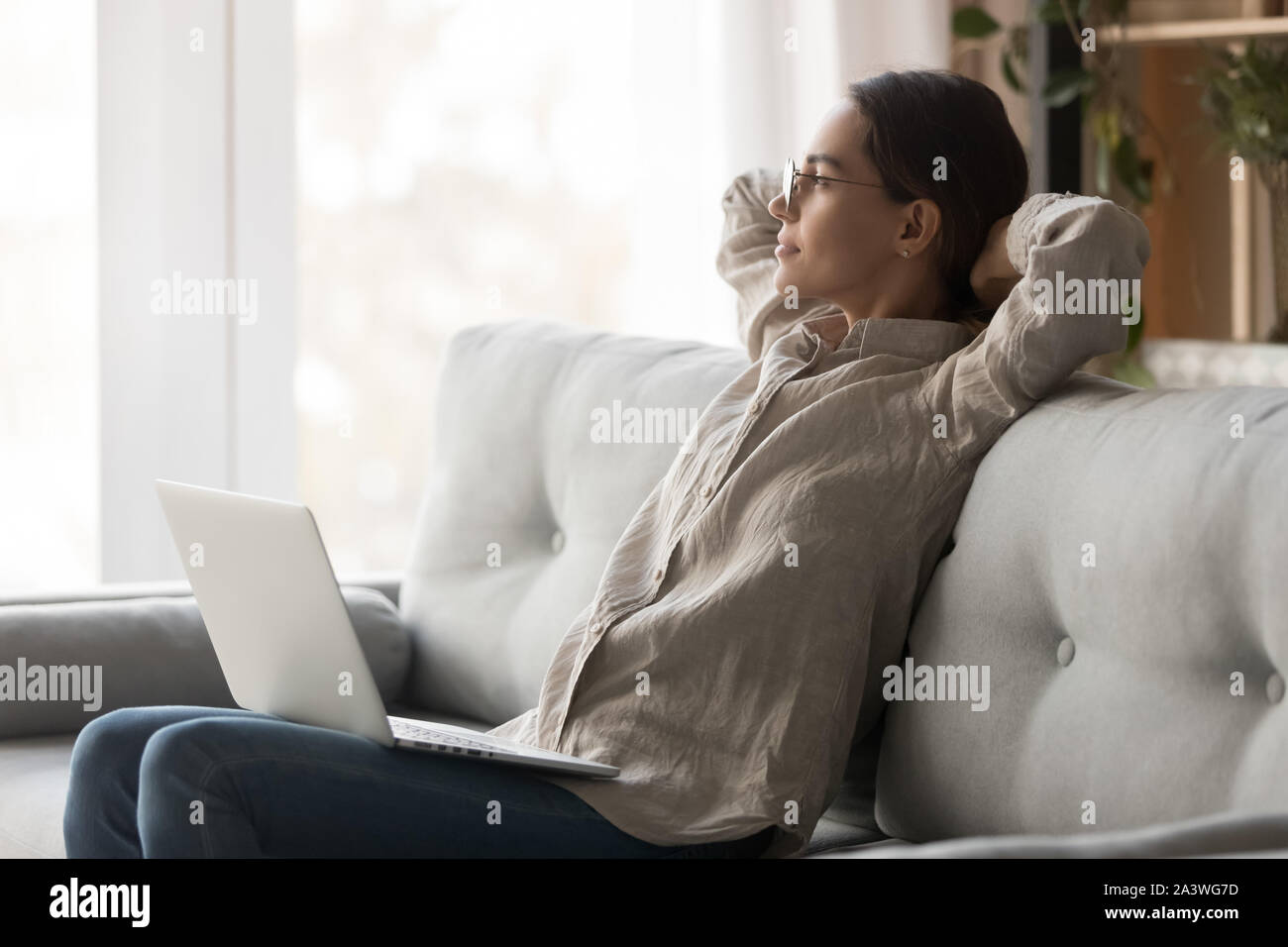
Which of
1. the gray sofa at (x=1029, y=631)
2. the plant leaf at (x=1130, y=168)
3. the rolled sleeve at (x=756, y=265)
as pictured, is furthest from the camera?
the plant leaf at (x=1130, y=168)

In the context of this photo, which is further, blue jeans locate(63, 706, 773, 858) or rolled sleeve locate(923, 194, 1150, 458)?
rolled sleeve locate(923, 194, 1150, 458)

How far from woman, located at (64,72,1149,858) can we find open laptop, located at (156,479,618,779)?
1.3 inches

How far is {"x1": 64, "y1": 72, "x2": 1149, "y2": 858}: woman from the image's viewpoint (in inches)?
47.5

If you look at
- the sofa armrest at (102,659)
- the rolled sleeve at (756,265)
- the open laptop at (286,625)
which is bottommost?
the sofa armrest at (102,659)

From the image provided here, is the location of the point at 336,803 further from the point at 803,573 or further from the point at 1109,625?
the point at 1109,625

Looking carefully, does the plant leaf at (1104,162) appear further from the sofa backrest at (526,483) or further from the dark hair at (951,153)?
the dark hair at (951,153)

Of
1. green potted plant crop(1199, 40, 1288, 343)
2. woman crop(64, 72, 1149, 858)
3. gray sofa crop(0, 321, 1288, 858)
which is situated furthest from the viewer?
green potted plant crop(1199, 40, 1288, 343)

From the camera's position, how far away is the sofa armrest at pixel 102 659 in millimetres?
1813

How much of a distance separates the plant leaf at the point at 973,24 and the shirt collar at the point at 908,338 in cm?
174

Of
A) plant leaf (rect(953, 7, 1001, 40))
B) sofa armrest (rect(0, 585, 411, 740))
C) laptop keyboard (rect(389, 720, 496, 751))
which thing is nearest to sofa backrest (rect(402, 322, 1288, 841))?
laptop keyboard (rect(389, 720, 496, 751))

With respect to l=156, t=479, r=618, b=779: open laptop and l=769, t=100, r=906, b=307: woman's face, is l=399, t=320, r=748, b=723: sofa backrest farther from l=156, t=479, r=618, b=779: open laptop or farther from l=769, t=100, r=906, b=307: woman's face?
l=156, t=479, r=618, b=779: open laptop

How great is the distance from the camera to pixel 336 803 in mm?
1198

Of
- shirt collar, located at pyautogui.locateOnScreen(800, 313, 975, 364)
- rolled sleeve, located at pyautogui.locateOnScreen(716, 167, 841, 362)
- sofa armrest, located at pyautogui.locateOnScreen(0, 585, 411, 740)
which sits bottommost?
sofa armrest, located at pyautogui.locateOnScreen(0, 585, 411, 740)

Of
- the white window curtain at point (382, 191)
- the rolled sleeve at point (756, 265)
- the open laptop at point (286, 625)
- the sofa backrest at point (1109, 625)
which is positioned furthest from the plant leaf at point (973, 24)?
the open laptop at point (286, 625)
